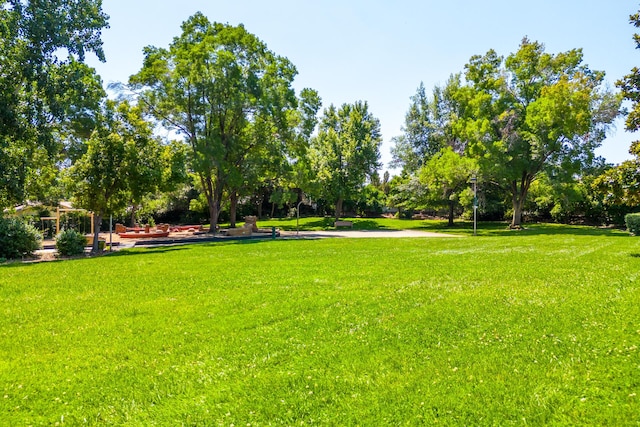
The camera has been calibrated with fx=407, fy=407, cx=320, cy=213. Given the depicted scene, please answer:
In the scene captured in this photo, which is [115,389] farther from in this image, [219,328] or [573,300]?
[573,300]

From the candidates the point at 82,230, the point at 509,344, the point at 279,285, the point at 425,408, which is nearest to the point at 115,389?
the point at 425,408

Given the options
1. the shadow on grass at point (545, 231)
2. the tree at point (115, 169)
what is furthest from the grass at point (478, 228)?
the tree at point (115, 169)

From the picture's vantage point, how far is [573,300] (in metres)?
6.84

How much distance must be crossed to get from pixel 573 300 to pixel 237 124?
2805cm

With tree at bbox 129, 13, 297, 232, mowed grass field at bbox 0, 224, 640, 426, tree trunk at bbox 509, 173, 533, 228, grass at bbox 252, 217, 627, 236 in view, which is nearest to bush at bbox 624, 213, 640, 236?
grass at bbox 252, 217, 627, 236

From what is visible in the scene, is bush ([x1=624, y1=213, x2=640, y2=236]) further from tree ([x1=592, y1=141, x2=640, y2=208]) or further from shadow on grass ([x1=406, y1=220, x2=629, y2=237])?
tree ([x1=592, y1=141, x2=640, y2=208])

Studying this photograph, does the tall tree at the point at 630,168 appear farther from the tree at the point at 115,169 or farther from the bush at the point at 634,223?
the tree at the point at 115,169

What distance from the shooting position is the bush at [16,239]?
17858mm

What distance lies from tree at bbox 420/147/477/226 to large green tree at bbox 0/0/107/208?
2543 centimetres

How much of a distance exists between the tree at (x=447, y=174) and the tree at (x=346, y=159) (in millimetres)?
9228

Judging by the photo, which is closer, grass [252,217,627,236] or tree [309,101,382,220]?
grass [252,217,627,236]

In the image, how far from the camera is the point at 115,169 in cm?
1906

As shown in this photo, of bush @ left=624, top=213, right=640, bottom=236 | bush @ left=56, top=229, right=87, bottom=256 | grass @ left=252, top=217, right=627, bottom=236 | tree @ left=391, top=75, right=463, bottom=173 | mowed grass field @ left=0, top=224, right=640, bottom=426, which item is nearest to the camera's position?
mowed grass field @ left=0, top=224, right=640, bottom=426

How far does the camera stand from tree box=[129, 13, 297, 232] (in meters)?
27.6
